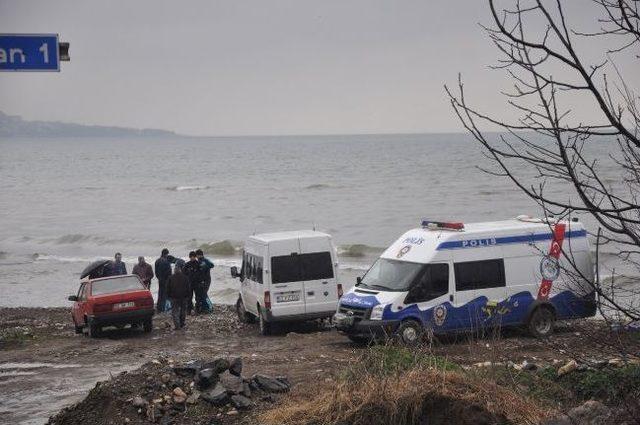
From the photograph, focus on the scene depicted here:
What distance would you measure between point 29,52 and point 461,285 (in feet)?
31.0

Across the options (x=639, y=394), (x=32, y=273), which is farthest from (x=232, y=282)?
(x=639, y=394)

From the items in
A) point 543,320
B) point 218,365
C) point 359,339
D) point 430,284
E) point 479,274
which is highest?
point 479,274

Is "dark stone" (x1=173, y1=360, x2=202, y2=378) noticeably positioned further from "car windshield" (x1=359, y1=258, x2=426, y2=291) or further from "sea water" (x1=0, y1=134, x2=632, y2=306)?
"sea water" (x1=0, y1=134, x2=632, y2=306)

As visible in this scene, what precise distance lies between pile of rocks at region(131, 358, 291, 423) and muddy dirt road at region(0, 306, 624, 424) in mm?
767

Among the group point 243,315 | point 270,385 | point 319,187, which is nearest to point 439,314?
point 243,315

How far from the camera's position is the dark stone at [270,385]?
1127cm

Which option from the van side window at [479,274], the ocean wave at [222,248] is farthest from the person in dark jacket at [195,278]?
the ocean wave at [222,248]

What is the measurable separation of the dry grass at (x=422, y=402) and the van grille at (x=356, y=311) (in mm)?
7184

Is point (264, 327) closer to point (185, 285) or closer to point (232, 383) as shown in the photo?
point (185, 285)

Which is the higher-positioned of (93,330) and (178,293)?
(178,293)

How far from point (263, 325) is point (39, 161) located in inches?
6396

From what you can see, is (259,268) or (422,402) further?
(259,268)

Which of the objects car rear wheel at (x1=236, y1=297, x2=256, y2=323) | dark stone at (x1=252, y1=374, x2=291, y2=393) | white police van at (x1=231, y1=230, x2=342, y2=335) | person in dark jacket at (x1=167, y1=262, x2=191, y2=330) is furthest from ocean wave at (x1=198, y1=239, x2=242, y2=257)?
dark stone at (x1=252, y1=374, x2=291, y2=393)

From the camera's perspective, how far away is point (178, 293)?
803 inches
